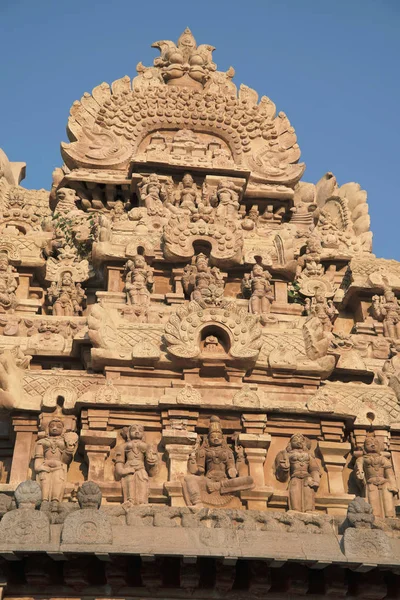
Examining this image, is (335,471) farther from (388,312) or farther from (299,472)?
(388,312)

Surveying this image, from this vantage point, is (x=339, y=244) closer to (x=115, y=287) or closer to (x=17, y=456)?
(x=115, y=287)

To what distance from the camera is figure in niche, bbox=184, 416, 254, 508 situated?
624 inches

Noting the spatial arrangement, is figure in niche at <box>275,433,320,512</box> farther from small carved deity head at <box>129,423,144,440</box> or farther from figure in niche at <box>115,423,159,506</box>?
small carved deity head at <box>129,423,144,440</box>

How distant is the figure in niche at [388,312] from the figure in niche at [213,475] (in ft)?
22.0

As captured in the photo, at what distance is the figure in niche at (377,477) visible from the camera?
16453mm

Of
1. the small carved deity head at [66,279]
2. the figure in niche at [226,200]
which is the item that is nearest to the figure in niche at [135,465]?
the small carved deity head at [66,279]

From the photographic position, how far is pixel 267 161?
26.9 metres

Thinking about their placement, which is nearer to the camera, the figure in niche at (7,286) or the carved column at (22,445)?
the carved column at (22,445)

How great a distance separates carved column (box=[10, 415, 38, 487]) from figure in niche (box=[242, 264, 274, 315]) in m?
6.18

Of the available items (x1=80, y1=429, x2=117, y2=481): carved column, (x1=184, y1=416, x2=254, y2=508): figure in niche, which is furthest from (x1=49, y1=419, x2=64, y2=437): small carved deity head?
(x1=184, y1=416, x2=254, y2=508): figure in niche

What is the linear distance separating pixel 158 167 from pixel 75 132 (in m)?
2.82

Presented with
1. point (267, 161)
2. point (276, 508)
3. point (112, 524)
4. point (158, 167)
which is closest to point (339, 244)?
point (267, 161)

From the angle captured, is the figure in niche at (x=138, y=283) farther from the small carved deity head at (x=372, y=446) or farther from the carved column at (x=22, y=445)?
the small carved deity head at (x=372, y=446)

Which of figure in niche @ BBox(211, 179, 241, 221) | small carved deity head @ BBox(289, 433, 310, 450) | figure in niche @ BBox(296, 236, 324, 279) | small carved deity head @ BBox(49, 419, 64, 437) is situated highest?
figure in niche @ BBox(211, 179, 241, 221)
